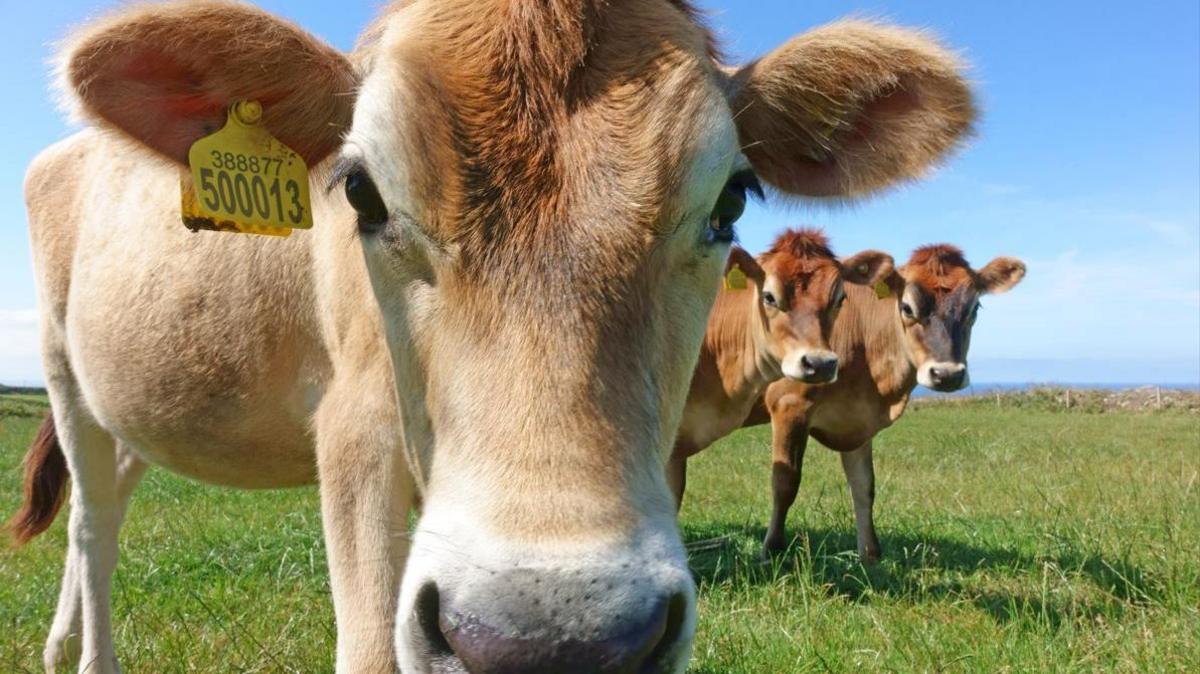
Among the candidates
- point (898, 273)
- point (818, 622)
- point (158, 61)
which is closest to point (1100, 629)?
point (818, 622)

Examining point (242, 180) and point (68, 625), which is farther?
point (68, 625)

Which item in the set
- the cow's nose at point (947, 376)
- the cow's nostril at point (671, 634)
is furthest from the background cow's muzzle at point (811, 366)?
the cow's nostril at point (671, 634)

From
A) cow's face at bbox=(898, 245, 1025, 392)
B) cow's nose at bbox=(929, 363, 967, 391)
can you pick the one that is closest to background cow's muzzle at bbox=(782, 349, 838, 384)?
cow's face at bbox=(898, 245, 1025, 392)

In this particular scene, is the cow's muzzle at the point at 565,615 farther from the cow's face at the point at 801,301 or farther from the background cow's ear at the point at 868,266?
the background cow's ear at the point at 868,266

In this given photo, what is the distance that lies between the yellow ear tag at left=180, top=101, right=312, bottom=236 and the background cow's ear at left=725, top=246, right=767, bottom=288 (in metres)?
5.38

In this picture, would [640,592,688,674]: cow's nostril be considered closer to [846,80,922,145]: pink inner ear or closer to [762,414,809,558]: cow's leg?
[846,80,922,145]: pink inner ear

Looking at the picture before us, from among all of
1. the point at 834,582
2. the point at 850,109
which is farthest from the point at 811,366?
the point at 850,109

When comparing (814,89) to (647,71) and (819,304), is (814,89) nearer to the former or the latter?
(647,71)

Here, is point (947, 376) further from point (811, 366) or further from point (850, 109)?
point (850, 109)

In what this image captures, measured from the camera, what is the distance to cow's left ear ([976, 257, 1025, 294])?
10164 mm

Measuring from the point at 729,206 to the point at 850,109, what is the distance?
0.74 m

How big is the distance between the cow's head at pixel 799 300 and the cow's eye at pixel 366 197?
562 centimetres

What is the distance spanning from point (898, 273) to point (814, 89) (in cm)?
738

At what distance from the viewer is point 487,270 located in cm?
169
